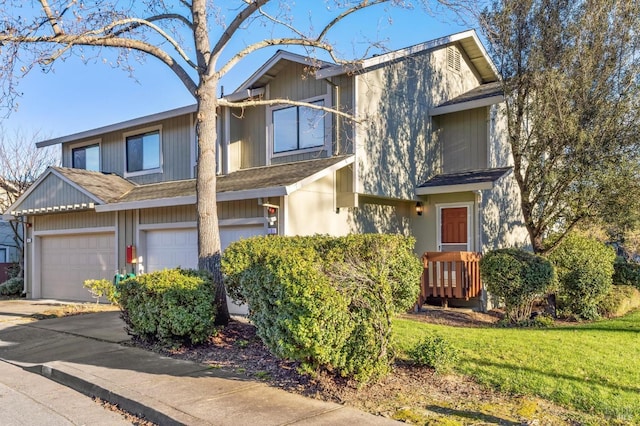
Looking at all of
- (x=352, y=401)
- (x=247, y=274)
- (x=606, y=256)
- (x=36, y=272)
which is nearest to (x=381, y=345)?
(x=352, y=401)

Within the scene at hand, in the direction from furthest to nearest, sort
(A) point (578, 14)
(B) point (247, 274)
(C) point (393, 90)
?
1. (C) point (393, 90)
2. (A) point (578, 14)
3. (B) point (247, 274)

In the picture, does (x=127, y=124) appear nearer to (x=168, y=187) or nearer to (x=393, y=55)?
(x=168, y=187)

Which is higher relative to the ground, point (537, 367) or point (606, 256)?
point (606, 256)

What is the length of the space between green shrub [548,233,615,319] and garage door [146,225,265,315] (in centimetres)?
716

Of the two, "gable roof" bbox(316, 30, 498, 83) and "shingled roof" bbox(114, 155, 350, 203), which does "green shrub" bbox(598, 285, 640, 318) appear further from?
"shingled roof" bbox(114, 155, 350, 203)

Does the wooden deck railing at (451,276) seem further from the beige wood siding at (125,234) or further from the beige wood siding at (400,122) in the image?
the beige wood siding at (125,234)

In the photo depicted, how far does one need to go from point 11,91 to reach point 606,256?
41.4ft

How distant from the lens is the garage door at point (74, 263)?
602 inches

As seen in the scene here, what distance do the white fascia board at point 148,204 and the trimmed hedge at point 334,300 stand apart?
20.7 feet

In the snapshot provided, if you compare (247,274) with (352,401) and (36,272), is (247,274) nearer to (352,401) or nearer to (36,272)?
(352,401)

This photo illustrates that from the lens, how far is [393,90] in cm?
1334

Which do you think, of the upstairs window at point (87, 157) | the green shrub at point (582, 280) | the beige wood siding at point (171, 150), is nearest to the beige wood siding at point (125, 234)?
the beige wood siding at point (171, 150)

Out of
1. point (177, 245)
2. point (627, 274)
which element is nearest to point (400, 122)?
point (177, 245)

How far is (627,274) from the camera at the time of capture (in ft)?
45.6
